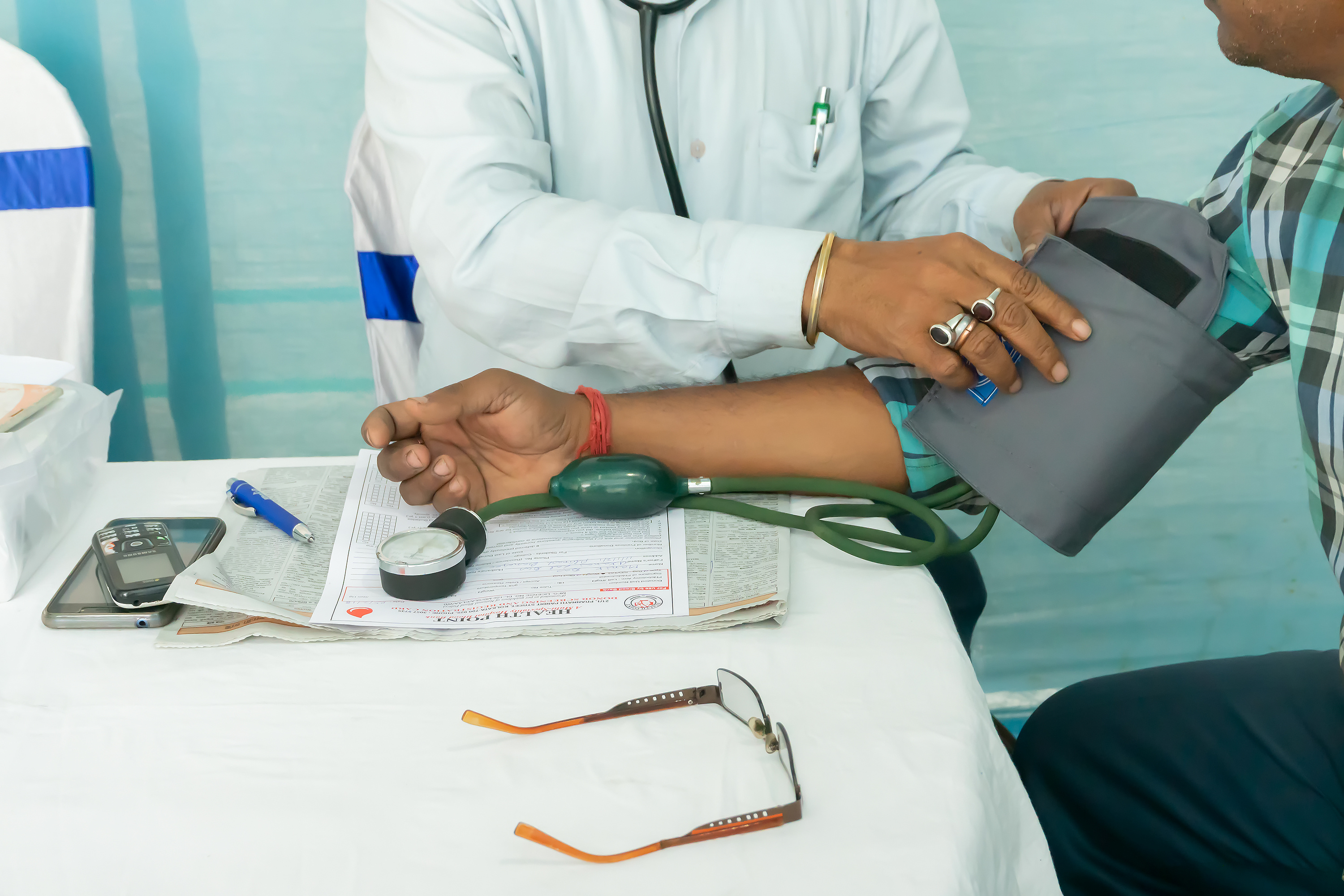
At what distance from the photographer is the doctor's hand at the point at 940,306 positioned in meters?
0.75

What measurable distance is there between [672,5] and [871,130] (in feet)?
1.24

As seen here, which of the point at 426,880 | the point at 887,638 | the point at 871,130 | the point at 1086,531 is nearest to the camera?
the point at 426,880

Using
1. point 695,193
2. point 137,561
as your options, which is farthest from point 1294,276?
point 137,561

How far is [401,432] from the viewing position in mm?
790

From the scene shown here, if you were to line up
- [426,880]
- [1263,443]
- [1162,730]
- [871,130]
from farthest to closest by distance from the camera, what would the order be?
[1263,443] → [871,130] → [1162,730] → [426,880]

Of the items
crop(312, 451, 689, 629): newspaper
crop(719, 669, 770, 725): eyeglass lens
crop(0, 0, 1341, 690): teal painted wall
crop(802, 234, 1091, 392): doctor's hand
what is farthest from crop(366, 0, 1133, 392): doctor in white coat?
crop(0, 0, 1341, 690): teal painted wall

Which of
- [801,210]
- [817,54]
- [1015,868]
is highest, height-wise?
[817,54]

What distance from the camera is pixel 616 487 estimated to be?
75cm

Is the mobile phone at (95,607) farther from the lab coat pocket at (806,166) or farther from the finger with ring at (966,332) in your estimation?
the lab coat pocket at (806,166)

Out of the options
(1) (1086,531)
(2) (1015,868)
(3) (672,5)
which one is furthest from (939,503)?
(3) (672,5)

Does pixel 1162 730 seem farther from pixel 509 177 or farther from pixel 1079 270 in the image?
pixel 509 177

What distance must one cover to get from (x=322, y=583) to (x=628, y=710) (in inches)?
10.3

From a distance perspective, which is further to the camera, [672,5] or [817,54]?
[817,54]

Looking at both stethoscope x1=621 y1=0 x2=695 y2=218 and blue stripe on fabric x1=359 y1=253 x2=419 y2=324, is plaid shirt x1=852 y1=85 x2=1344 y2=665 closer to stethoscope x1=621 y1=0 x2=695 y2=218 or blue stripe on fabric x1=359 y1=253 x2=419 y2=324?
stethoscope x1=621 y1=0 x2=695 y2=218
